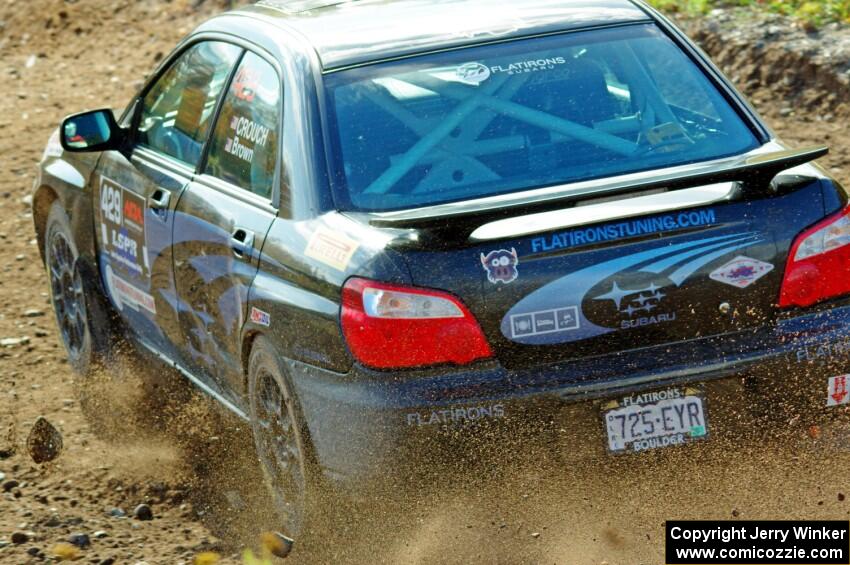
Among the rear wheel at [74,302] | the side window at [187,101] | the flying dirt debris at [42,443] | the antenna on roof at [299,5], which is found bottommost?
the flying dirt debris at [42,443]

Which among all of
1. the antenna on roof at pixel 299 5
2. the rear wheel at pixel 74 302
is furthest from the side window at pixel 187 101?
the rear wheel at pixel 74 302

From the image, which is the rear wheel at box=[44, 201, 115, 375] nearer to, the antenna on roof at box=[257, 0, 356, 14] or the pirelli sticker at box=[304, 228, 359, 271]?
the antenna on roof at box=[257, 0, 356, 14]

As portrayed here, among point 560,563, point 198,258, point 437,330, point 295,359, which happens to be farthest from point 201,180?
point 560,563

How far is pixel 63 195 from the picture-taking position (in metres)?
6.67

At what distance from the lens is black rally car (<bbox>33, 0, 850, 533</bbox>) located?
414 centimetres

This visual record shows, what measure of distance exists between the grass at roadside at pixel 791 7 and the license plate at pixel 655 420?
637cm

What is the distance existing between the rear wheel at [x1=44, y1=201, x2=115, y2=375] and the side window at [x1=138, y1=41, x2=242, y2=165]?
0.81m

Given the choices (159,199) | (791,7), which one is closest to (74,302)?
(159,199)

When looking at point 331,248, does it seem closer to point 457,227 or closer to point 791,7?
point 457,227

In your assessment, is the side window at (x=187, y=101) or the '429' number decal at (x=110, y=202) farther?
the '429' number decal at (x=110, y=202)

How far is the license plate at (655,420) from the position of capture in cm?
416

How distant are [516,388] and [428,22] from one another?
1623mm

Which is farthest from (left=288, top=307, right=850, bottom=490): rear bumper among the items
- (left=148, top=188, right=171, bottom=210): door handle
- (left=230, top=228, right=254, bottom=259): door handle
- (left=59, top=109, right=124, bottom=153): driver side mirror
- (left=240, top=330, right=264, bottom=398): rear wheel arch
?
(left=59, top=109, right=124, bottom=153): driver side mirror

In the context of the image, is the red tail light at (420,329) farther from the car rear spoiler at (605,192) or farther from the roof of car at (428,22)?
the roof of car at (428,22)
